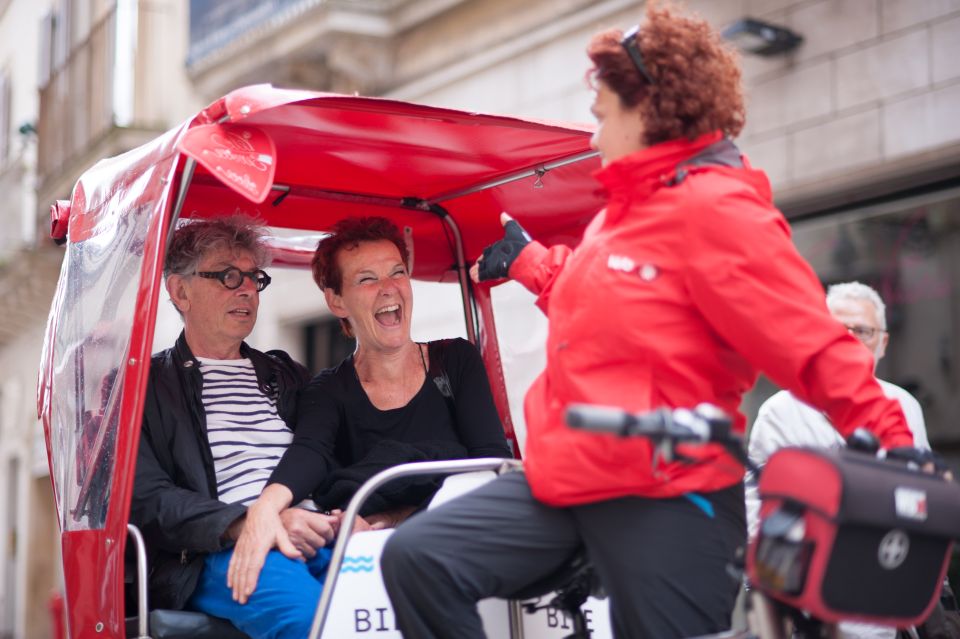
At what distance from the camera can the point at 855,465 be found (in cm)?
243

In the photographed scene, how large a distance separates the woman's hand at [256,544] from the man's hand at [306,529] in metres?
0.04

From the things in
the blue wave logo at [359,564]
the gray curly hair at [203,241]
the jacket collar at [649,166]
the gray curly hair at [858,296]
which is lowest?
the blue wave logo at [359,564]

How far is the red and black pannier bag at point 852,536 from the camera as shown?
95.0 inches

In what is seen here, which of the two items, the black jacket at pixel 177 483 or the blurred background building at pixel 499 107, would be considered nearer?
the black jacket at pixel 177 483

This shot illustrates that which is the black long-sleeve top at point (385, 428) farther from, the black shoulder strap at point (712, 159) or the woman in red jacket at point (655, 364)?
the black shoulder strap at point (712, 159)

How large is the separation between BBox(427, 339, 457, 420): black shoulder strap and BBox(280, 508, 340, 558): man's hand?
0.67 metres

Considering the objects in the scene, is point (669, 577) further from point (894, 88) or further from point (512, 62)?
point (512, 62)

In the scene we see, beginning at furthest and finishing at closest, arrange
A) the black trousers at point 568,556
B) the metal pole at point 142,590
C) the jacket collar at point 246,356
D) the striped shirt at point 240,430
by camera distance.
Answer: the jacket collar at point 246,356, the striped shirt at point 240,430, the metal pole at point 142,590, the black trousers at point 568,556

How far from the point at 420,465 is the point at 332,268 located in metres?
1.35

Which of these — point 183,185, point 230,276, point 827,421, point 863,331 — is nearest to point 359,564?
point 183,185

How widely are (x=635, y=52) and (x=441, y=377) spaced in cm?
198

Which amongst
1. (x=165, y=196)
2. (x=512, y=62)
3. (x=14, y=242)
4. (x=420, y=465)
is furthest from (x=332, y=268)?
(x=14, y=242)

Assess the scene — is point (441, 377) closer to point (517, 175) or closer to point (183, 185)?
point (517, 175)

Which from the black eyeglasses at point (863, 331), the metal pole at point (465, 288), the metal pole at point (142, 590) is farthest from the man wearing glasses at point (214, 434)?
the black eyeglasses at point (863, 331)
